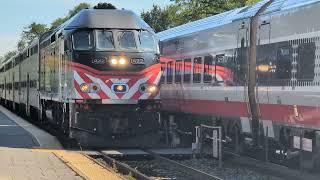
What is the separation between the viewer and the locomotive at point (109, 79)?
1588 cm

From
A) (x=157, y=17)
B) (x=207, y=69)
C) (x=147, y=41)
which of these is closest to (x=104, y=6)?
(x=147, y=41)

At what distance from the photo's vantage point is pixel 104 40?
Result: 53.4ft

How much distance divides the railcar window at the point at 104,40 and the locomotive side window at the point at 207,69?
99.1 inches

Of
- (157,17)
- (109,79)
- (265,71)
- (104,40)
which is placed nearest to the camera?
(265,71)

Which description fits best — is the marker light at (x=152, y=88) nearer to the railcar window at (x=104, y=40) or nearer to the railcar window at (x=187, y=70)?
the railcar window at (x=104, y=40)

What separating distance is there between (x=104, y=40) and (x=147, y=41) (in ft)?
3.93

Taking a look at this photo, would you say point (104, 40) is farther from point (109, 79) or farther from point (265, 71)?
point (265, 71)

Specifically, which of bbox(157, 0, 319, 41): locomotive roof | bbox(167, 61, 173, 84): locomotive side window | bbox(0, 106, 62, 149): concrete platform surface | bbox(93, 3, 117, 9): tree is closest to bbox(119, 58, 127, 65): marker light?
bbox(93, 3, 117, 9): tree

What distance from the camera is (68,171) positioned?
38.0ft

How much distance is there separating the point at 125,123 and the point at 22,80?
55.5ft

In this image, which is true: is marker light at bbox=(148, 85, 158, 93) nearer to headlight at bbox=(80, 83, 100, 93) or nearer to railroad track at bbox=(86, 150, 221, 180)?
headlight at bbox=(80, 83, 100, 93)

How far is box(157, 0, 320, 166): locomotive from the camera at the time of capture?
10.9m

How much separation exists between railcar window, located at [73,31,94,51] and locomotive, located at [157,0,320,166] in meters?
3.04

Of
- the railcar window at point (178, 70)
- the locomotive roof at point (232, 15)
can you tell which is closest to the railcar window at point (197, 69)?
the locomotive roof at point (232, 15)
